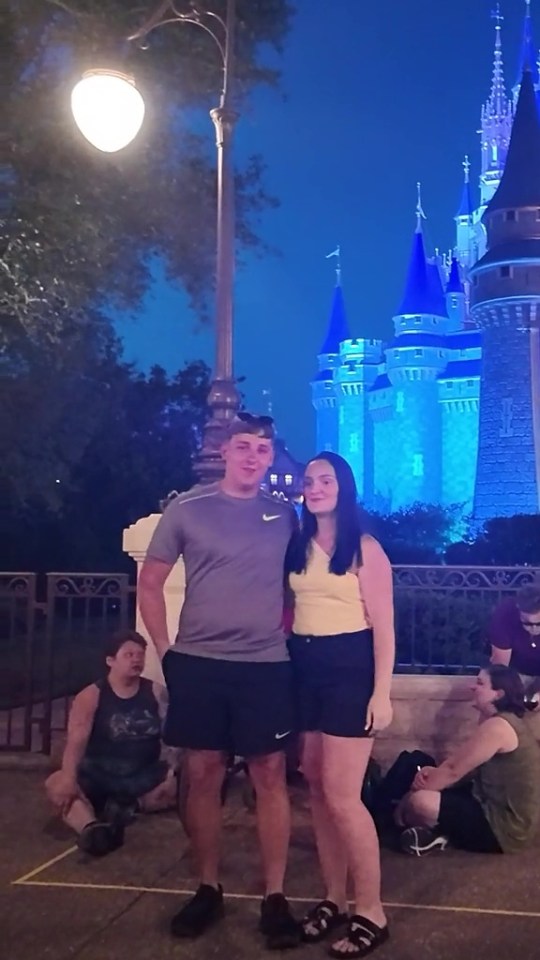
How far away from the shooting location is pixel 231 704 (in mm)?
4086

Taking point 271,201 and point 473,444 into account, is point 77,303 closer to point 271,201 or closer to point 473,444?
point 271,201

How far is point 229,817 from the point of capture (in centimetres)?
585

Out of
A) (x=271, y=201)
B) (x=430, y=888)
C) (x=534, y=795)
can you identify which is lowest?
(x=430, y=888)

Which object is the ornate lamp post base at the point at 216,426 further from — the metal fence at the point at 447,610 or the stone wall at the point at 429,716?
the stone wall at the point at 429,716

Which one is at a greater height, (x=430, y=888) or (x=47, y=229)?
(x=47, y=229)

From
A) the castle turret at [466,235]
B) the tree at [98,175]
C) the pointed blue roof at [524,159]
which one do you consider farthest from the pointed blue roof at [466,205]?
the tree at [98,175]

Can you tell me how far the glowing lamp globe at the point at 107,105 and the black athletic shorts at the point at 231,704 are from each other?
387 cm

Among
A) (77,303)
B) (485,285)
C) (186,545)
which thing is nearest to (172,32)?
(77,303)

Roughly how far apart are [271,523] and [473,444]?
58.1m

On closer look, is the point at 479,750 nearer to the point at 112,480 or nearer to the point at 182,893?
the point at 182,893

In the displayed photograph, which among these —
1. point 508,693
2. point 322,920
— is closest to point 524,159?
point 508,693

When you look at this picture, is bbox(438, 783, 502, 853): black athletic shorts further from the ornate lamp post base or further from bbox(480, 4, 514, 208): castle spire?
bbox(480, 4, 514, 208): castle spire

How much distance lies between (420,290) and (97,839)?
64.2 metres

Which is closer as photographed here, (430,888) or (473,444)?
(430,888)
